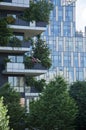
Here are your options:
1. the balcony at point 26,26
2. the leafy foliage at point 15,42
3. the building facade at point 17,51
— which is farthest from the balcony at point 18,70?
the balcony at point 26,26

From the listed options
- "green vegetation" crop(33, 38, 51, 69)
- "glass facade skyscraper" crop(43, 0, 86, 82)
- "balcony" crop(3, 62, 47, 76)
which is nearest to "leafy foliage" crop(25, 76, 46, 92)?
"balcony" crop(3, 62, 47, 76)

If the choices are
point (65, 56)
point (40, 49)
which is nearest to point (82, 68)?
point (65, 56)

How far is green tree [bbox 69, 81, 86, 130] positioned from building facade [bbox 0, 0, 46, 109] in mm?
4428

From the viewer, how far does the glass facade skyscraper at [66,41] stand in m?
165

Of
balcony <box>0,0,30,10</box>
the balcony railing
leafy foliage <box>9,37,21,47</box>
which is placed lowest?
leafy foliage <box>9,37,21,47</box>

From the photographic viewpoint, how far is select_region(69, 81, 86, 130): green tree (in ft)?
171

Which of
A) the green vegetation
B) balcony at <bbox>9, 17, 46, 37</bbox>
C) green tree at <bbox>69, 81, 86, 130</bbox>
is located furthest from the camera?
the green vegetation

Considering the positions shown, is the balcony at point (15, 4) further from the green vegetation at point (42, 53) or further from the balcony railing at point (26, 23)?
the green vegetation at point (42, 53)

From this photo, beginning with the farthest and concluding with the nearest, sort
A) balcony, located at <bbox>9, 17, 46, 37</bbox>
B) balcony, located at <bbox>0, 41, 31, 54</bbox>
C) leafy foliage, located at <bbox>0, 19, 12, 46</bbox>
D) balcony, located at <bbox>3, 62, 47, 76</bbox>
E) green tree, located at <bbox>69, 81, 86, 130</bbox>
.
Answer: balcony, located at <bbox>9, 17, 46, 37</bbox> < balcony, located at <bbox>0, 41, 31, 54</bbox> < balcony, located at <bbox>3, 62, 47, 76</bbox> < green tree, located at <bbox>69, 81, 86, 130</bbox> < leafy foliage, located at <bbox>0, 19, 12, 46</bbox>

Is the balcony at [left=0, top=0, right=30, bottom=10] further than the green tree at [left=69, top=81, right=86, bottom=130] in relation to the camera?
Yes

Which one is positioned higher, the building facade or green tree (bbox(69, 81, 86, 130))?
the building facade

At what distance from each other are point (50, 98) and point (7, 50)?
34.9ft

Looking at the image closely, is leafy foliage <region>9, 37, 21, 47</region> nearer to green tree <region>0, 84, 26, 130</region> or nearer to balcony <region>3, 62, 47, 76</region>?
balcony <region>3, 62, 47, 76</region>

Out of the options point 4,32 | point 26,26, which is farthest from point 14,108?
point 26,26
